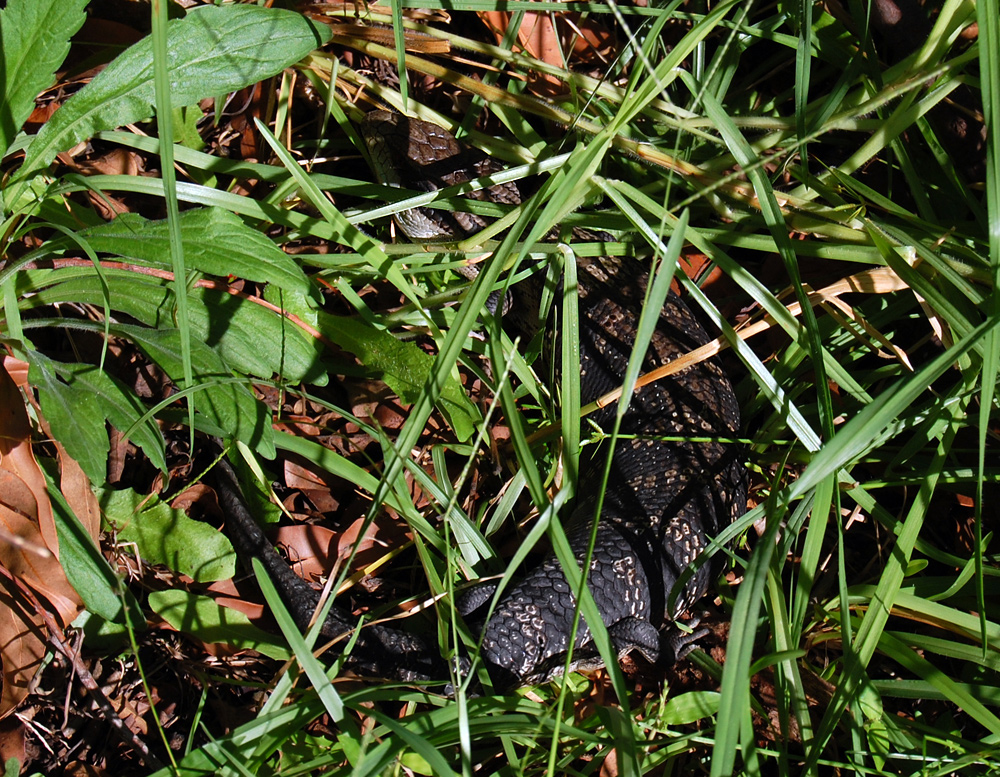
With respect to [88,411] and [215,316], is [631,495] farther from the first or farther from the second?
[88,411]

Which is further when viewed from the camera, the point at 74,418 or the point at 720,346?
the point at 720,346

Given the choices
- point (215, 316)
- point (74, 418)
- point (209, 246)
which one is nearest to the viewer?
point (74, 418)

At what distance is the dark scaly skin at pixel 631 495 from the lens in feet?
8.66

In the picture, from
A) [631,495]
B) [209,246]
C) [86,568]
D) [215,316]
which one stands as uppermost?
[209,246]

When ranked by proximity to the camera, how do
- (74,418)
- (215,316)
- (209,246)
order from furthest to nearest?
(215,316) → (209,246) → (74,418)

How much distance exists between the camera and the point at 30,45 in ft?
7.07

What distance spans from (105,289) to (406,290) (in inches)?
34.4

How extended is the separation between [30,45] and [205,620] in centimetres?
176

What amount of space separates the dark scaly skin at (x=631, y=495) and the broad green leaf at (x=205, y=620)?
2.46ft

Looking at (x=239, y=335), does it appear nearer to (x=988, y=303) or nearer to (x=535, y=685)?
(x=535, y=685)

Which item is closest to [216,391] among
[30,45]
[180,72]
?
[180,72]

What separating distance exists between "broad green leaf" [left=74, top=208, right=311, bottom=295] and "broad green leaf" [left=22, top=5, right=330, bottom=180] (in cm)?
29

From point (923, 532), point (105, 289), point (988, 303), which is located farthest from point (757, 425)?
point (105, 289)

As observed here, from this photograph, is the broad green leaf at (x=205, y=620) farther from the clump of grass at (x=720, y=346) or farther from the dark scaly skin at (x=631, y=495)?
the dark scaly skin at (x=631, y=495)
